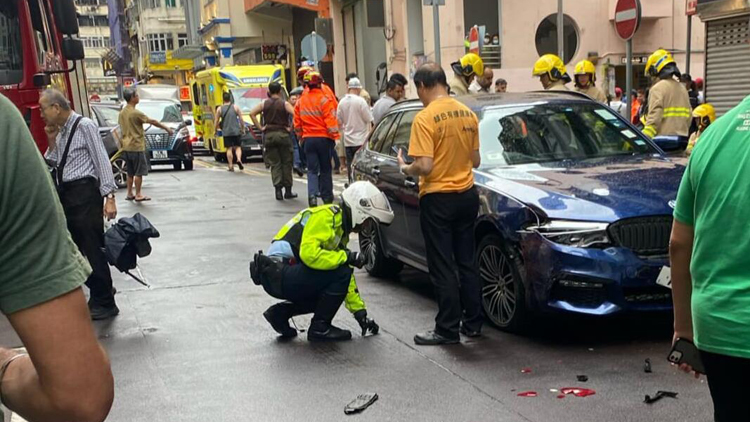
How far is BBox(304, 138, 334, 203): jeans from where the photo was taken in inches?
486

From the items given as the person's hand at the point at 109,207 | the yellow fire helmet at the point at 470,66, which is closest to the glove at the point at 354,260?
the person's hand at the point at 109,207

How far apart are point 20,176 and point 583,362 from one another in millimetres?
4346

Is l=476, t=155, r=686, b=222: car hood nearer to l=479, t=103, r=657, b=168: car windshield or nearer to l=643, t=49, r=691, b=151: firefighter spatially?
l=479, t=103, r=657, b=168: car windshield

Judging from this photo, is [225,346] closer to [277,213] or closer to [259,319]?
[259,319]

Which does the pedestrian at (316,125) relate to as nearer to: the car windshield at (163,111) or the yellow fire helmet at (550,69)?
the yellow fire helmet at (550,69)

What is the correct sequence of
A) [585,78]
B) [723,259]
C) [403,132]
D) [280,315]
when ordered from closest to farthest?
1. [723,259]
2. [280,315]
3. [403,132]
4. [585,78]

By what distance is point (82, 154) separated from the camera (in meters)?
6.63

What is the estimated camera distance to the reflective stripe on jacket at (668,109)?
9305mm

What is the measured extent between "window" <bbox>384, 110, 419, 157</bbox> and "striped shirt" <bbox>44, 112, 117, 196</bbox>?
247 centimetres

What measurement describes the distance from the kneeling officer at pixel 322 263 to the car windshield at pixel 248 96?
763 inches

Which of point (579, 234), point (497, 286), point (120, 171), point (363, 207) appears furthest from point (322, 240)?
point (120, 171)

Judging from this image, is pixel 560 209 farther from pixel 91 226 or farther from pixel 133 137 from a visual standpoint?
pixel 133 137

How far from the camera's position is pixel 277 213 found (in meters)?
12.5

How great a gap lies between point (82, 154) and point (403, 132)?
107 inches
